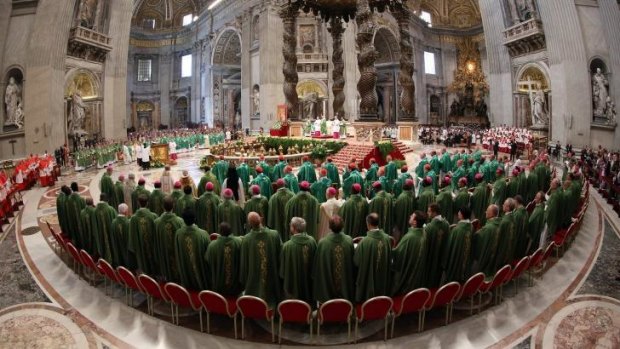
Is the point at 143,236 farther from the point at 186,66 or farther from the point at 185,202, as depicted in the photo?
the point at 186,66

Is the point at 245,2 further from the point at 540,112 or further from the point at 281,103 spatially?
the point at 540,112

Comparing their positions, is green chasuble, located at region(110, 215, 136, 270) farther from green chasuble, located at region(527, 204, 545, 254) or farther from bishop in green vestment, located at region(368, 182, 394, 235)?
green chasuble, located at region(527, 204, 545, 254)

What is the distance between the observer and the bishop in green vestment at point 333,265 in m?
4.51

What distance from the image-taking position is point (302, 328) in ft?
15.9

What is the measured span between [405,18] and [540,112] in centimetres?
977

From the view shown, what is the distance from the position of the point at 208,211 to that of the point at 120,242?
163 cm

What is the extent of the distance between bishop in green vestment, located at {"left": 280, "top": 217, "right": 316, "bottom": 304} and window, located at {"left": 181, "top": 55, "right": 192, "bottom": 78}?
41713mm

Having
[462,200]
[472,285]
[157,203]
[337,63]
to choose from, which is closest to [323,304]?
[472,285]

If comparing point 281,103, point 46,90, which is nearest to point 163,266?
point 46,90

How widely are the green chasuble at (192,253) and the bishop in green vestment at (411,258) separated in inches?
91.3

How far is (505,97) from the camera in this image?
80.9 ft

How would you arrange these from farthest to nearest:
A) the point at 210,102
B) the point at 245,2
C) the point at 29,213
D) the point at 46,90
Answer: the point at 210,102
the point at 245,2
the point at 46,90
the point at 29,213

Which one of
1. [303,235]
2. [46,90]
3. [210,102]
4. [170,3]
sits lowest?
[303,235]

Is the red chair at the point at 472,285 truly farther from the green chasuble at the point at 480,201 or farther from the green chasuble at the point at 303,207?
the green chasuble at the point at 480,201
